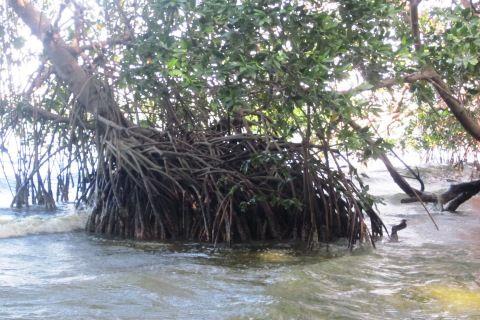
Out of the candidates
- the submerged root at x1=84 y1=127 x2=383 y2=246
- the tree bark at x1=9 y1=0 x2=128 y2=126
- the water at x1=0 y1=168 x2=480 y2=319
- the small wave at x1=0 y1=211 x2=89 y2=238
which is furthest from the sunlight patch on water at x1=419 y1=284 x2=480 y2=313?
the small wave at x1=0 y1=211 x2=89 y2=238

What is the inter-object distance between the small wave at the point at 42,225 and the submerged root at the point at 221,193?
0.43 meters

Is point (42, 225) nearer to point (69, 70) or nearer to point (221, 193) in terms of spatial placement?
point (69, 70)

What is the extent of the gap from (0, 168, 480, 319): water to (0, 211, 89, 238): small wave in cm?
7

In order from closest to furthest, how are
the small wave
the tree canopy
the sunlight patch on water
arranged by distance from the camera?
1. the sunlight patch on water
2. the tree canopy
3. the small wave

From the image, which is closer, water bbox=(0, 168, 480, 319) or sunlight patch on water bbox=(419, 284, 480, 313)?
water bbox=(0, 168, 480, 319)

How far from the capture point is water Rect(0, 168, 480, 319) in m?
2.99

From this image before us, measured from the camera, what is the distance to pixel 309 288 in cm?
345

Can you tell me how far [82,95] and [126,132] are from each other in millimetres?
671

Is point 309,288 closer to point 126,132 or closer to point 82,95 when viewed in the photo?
point 126,132

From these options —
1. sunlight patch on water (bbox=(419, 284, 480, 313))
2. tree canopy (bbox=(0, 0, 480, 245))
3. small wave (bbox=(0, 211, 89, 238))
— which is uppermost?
tree canopy (bbox=(0, 0, 480, 245))

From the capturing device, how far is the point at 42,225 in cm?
597

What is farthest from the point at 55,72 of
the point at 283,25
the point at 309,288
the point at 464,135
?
the point at 464,135

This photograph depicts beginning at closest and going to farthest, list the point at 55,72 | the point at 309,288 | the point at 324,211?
1. the point at 309,288
2. the point at 324,211
3. the point at 55,72

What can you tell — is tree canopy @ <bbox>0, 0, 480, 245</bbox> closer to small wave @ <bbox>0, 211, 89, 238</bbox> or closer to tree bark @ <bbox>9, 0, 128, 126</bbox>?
tree bark @ <bbox>9, 0, 128, 126</bbox>
